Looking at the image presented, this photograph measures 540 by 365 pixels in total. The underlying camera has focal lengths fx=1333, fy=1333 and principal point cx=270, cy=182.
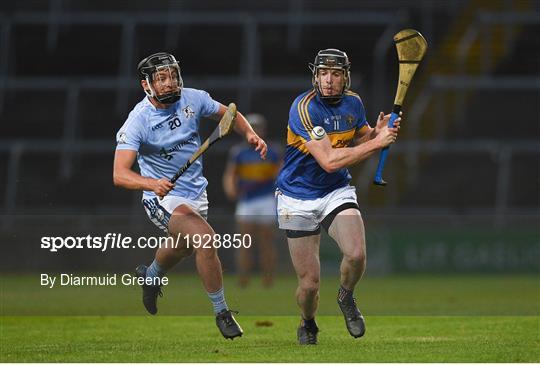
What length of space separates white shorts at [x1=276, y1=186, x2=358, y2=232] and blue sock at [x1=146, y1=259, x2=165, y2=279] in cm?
85

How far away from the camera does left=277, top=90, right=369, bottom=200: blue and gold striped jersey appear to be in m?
8.11

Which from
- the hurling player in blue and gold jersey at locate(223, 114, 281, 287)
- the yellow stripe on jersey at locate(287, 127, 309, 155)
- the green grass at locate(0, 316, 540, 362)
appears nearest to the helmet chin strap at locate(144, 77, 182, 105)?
the yellow stripe on jersey at locate(287, 127, 309, 155)

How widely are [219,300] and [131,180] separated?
1020 millimetres

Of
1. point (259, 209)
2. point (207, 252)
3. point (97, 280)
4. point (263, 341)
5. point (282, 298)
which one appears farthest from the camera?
point (259, 209)

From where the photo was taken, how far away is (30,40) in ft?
64.2

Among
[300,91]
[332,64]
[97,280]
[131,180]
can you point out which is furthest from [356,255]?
[300,91]

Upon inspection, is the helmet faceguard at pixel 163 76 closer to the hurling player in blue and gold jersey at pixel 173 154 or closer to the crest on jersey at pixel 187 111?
the hurling player in blue and gold jersey at pixel 173 154

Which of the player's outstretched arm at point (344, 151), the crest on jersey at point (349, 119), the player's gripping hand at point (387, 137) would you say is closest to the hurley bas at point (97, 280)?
the player's outstretched arm at point (344, 151)

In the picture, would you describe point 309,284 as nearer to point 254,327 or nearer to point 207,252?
point 207,252

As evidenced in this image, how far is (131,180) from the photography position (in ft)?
25.5

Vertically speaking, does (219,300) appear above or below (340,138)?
below

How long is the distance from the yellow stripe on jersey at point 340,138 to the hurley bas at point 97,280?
4.69ft

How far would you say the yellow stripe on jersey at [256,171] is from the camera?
15.4 meters

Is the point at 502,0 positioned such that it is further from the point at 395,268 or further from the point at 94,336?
the point at 94,336
